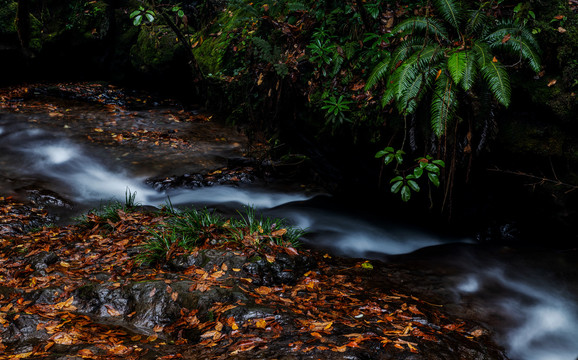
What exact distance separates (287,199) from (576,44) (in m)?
4.94

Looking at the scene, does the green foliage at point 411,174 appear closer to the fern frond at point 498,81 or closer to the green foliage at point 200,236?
the fern frond at point 498,81

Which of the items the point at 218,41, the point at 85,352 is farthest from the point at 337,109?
the point at 218,41

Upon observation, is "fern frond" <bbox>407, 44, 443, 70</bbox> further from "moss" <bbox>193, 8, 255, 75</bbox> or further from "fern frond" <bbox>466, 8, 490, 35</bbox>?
"moss" <bbox>193, 8, 255, 75</bbox>

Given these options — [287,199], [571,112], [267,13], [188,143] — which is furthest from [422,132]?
[188,143]

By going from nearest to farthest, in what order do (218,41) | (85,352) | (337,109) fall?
(85,352)
(337,109)
(218,41)

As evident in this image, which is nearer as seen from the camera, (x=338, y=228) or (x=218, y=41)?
(x=338, y=228)

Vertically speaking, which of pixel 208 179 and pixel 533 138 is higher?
pixel 533 138

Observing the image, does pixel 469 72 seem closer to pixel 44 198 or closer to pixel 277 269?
pixel 277 269

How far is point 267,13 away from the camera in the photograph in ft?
23.0

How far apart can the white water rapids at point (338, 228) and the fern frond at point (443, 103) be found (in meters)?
1.94

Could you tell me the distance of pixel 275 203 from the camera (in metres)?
7.19

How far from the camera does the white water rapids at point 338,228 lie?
3885 mm

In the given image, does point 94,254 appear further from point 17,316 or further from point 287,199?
point 287,199

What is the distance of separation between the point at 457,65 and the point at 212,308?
11.6 ft
